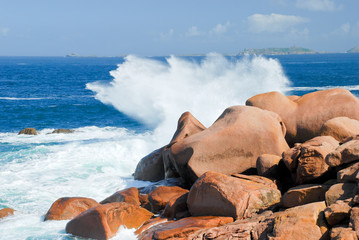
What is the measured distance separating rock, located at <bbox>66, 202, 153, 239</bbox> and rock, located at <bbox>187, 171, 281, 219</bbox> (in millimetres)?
1067

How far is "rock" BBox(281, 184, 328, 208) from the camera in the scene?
6738 millimetres

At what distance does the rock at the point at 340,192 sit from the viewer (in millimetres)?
6154

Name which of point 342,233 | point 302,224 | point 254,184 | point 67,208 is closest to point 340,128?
point 254,184

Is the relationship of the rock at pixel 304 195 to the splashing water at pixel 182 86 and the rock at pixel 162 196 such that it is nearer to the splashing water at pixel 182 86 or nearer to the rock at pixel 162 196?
the rock at pixel 162 196

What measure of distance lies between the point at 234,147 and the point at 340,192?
3183 millimetres

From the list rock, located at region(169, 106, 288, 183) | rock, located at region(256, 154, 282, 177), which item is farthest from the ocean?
rock, located at region(256, 154, 282, 177)

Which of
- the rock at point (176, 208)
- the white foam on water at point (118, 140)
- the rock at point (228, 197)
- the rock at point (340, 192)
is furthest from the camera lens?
the white foam on water at point (118, 140)

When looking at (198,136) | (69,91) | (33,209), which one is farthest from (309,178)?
(69,91)

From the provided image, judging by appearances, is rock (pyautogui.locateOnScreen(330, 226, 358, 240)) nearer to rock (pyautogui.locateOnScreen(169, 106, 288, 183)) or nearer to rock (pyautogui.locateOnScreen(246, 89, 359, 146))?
rock (pyautogui.locateOnScreen(169, 106, 288, 183))

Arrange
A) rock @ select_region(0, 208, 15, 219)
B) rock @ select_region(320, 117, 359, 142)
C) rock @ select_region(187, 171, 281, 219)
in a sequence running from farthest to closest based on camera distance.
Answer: rock @ select_region(0, 208, 15, 219) → rock @ select_region(320, 117, 359, 142) → rock @ select_region(187, 171, 281, 219)

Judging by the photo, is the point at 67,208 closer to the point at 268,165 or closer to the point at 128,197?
the point at 128,197

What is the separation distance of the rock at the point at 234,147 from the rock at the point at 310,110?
1052mm

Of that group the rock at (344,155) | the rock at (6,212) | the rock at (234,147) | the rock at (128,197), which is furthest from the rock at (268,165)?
the rock at (6,212)

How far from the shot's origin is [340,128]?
8.95 m
